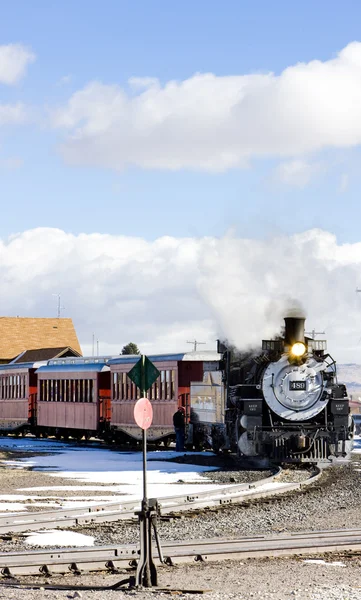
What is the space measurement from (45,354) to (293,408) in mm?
47403

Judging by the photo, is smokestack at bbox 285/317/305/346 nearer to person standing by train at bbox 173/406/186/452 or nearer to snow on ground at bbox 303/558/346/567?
person standing by train at bbox 173/406/186/452

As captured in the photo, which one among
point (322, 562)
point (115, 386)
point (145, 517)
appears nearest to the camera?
point (145, 517)

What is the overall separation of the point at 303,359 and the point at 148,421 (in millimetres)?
12822

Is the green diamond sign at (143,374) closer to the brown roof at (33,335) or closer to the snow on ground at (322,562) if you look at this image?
the snow on ground at (322,562)

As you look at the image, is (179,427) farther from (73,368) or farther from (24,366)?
(24,366)

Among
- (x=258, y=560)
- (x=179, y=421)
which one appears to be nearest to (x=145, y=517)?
(x=258, y=560)

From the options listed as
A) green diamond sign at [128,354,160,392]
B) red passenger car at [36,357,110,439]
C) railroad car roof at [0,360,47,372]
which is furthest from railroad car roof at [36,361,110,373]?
green diamond sign at [128,354,160,392]

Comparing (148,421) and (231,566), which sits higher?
(148,421)

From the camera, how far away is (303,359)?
75.1 ft

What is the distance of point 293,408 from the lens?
2281 centimetres

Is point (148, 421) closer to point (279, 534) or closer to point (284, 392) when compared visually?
point (279, 534)

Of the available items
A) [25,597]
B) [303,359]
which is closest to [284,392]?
[303,359]

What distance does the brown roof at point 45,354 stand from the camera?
68000 mm

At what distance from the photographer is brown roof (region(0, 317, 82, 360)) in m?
77.8
